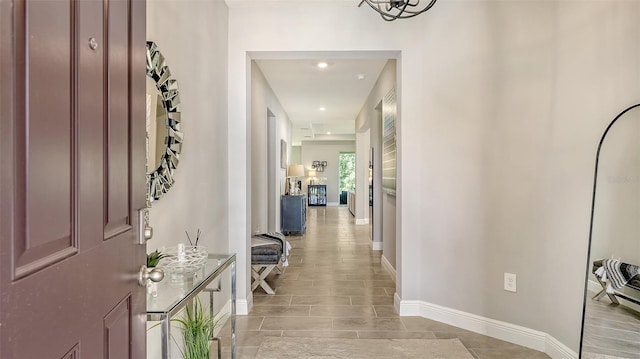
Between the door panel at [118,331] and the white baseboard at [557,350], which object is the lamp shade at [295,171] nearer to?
the white baseboard at [557,350]

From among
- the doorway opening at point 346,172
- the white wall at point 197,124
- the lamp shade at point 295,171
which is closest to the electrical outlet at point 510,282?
the white wall at point 197,124

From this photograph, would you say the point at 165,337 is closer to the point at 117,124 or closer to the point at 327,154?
the point at 117,124

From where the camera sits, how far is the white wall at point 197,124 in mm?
1819

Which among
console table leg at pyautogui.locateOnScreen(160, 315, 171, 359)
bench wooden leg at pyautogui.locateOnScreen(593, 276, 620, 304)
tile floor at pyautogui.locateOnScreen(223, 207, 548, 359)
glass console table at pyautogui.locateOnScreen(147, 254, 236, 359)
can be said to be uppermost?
glass console table at pyautogui.locateOnScreen(147, 254, 236, 359)

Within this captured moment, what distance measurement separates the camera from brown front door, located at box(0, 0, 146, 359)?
1.73 feet

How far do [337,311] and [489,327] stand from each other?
4.07 ft

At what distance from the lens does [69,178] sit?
2.20ft

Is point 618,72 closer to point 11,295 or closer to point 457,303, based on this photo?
point 457,303

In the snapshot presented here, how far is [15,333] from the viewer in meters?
0.52

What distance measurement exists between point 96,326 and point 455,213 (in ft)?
8.56

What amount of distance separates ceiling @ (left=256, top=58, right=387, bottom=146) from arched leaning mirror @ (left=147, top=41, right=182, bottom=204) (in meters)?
1.94

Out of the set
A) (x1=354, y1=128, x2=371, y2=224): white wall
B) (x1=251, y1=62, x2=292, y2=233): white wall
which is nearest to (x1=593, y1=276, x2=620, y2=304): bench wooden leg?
(x1=251, y1=62, x2=292, y2=233): white wall

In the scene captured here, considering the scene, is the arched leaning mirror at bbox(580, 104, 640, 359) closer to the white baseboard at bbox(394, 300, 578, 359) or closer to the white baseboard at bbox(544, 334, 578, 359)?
the white baseboard at bbox(544, 334, 578, 359)

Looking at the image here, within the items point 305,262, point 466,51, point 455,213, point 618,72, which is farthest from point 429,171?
point 305,262
